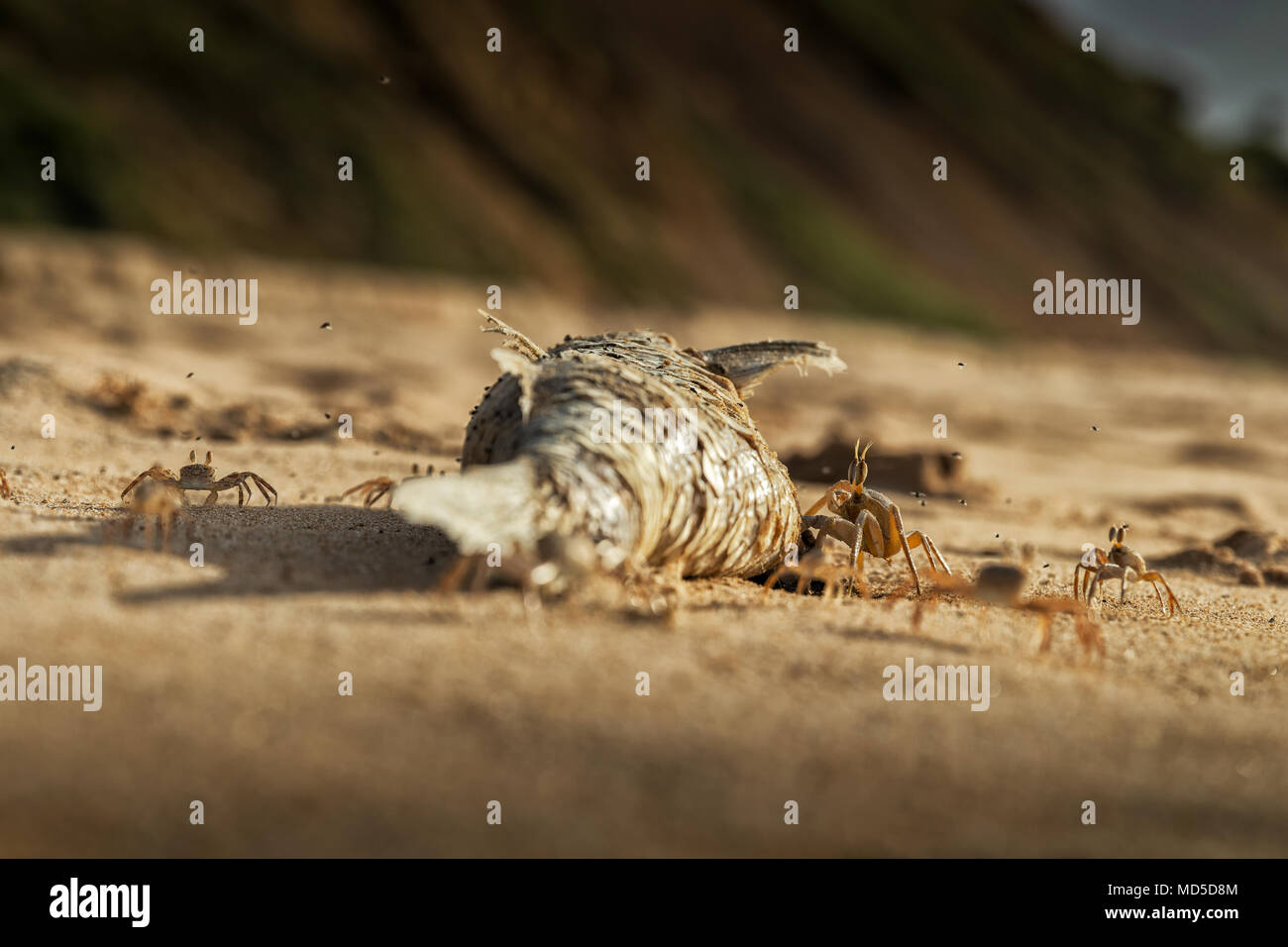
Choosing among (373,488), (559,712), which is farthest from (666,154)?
(559,712)

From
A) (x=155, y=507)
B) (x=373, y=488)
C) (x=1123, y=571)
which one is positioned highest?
(x=373, y=488)

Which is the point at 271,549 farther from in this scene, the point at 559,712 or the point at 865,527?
the point at 865,527

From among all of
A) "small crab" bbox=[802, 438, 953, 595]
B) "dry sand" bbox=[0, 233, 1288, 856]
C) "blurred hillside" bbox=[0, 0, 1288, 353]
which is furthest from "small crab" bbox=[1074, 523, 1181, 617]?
"blurred hillside" bbox=[0, 0, 1288, 353]

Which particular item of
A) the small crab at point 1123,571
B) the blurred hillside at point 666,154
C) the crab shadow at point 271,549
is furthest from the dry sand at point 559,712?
the blurred hillside at point 666,154

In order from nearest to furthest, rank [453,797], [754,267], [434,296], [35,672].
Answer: [453,797] → [35,672] → [434,296] → [754,267]

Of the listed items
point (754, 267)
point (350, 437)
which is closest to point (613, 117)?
point (754, 267)
